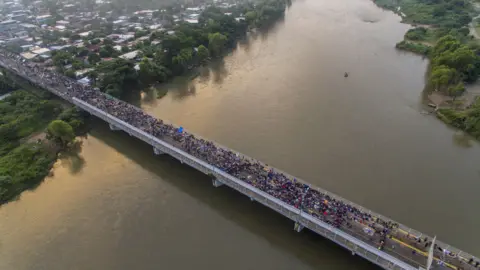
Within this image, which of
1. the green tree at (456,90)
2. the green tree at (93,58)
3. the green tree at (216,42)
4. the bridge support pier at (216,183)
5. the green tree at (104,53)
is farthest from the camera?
the green tree at (216,42)

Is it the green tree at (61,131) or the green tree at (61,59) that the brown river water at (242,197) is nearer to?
the green tree at (61,131)


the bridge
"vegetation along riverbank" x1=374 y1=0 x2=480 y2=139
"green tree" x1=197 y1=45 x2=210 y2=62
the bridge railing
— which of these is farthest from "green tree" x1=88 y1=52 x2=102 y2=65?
"vegetation along riverbank" x1=374 y1=0 x2=480 y2=139

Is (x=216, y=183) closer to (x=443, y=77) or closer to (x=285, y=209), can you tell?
(x=285, y=209)

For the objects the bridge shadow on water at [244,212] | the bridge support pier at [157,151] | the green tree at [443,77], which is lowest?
the bridge shadow on water at [244,212]

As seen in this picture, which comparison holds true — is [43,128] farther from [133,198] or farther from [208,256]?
[208,256]

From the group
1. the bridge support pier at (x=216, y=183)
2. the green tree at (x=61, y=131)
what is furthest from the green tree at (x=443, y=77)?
the green tree at (x=61, y=131)

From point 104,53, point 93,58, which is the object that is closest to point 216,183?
point 93,58

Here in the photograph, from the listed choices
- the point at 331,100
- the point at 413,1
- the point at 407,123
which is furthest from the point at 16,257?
the point at 413,1
